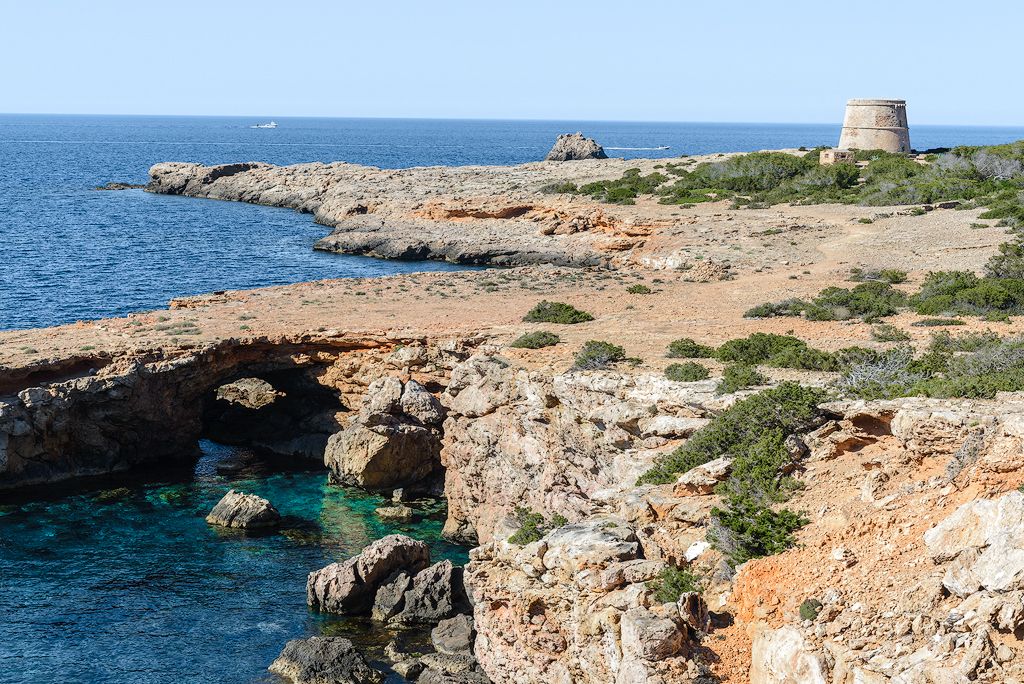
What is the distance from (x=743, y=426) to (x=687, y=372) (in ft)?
19.8

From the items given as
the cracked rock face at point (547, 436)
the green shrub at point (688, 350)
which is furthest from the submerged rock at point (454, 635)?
the green shrub at point (688, 350)

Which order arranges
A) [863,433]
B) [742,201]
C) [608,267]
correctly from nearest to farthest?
[863,433], [608,267], [742,201]

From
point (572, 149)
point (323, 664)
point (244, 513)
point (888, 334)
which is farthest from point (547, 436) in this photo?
point (572, 149)

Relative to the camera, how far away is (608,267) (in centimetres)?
6419

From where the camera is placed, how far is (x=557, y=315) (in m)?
40.5

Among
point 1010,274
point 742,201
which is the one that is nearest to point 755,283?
point 1010,274

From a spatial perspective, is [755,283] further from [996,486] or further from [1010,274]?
[996,486]

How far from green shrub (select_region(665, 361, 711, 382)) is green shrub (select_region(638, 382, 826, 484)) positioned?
4.39 metres

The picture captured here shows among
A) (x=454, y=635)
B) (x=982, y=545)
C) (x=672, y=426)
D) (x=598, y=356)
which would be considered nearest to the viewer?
(x=982, y=545)

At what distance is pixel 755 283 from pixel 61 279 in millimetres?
42482

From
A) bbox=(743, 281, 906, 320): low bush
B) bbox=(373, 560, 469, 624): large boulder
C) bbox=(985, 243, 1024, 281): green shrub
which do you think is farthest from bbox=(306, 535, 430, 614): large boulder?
bbox=(985, 243, 1024, 281): green shrub

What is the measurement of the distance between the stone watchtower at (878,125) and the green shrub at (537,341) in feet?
203

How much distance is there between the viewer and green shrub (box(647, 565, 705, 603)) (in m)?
18.5

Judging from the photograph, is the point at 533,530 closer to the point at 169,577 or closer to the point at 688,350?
the point at 688,350
